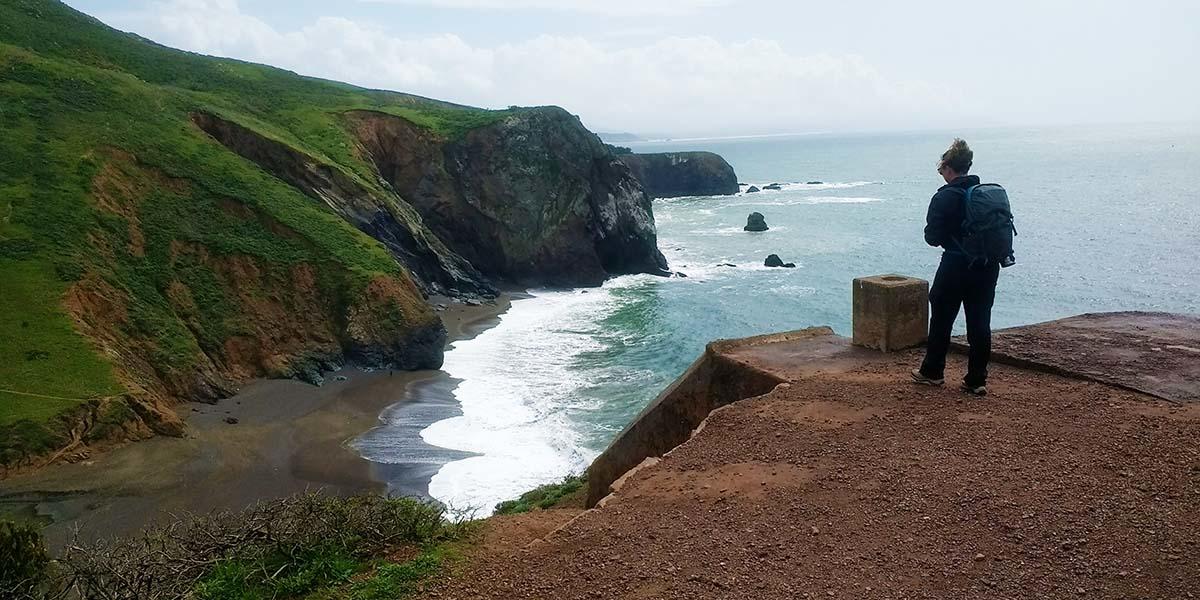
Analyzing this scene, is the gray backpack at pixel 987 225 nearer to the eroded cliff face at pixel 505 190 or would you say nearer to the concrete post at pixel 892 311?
the concrete post at pixel 892 311

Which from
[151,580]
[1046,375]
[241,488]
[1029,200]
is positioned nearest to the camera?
[151,580]

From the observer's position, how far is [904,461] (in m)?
6.70

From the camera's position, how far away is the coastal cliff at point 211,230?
19.3 m

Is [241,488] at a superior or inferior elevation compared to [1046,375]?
inferior

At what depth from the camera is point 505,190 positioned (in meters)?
44.6

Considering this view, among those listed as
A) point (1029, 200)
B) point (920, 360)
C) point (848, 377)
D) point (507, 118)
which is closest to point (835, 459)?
point (848, 377)

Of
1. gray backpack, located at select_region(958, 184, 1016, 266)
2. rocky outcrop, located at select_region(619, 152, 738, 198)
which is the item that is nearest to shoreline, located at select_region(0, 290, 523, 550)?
gray backpack, located at select_region(958, 184, 1016, 266)

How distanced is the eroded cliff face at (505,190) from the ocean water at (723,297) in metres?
2.49

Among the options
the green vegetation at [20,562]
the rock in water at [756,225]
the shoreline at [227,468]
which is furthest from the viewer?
the rock in water at [756,225]

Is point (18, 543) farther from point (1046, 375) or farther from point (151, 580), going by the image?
point (1046, 375)

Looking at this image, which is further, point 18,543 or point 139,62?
point 139,62

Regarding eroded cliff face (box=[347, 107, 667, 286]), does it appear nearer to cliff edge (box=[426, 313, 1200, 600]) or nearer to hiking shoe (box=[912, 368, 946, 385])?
cliff edge (box=[426, 313, 1200, 600])

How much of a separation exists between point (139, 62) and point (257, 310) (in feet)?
80.8

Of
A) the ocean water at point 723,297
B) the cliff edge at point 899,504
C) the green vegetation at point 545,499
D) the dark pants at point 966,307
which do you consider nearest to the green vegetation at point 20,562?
the cliff edge at point 899,504
